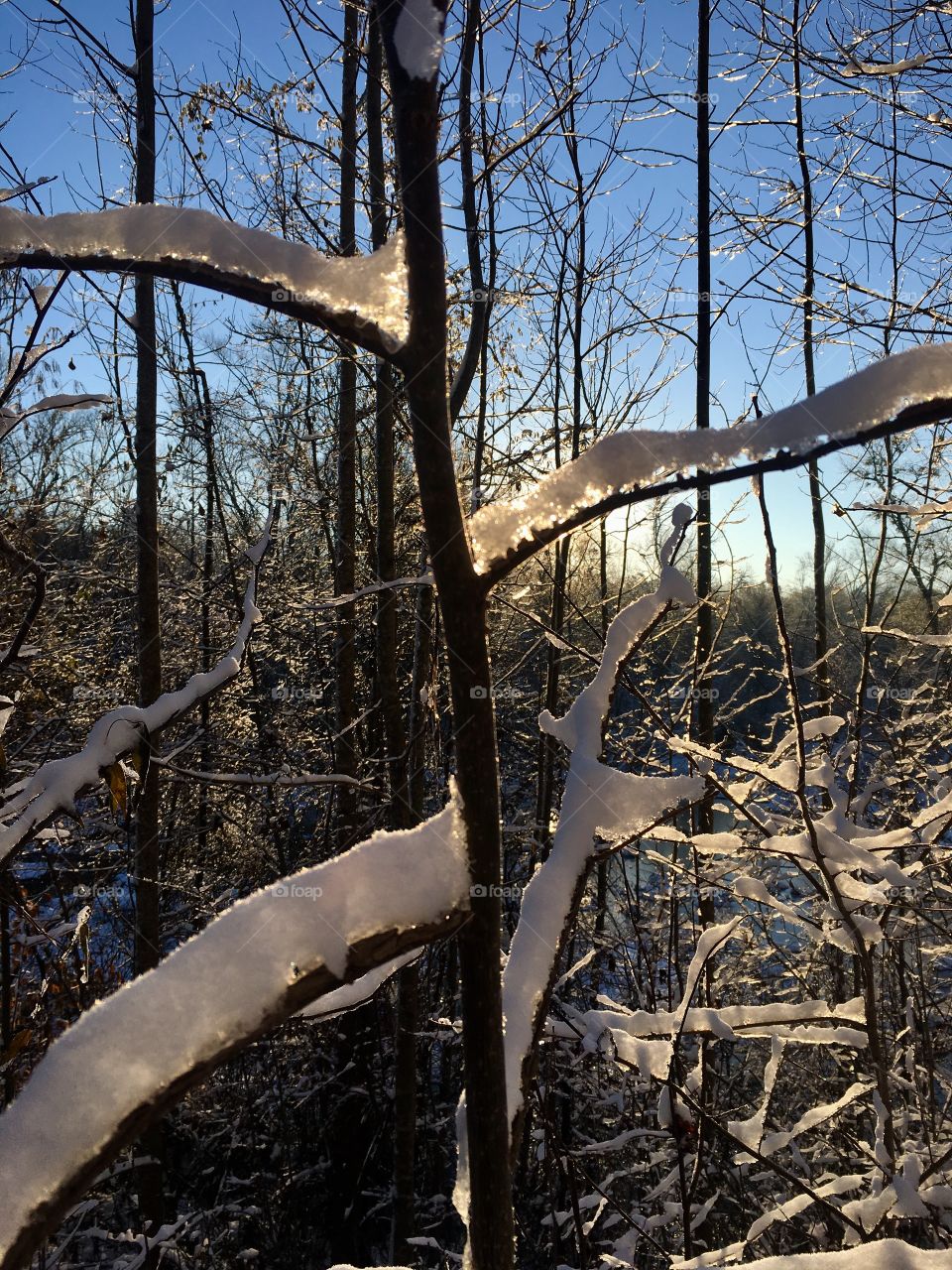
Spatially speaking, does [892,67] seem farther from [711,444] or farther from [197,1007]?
[197,1007]

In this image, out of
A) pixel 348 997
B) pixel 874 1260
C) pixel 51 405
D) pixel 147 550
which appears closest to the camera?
pixel 348 997

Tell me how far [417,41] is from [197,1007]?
548 millimetres

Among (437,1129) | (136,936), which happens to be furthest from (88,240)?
(437,1129)

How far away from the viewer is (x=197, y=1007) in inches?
15.9

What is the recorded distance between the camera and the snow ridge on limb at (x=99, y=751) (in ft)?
4.23

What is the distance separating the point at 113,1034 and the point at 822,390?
1.70 ft

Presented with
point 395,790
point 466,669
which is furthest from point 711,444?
point 395,790

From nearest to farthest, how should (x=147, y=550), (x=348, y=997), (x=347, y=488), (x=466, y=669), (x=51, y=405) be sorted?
1. (x=466, y=669)
2. (x=348, y=997)
3. (x=51, y=405)
4. (x=147, y=550)
5. (x=347, y=488)

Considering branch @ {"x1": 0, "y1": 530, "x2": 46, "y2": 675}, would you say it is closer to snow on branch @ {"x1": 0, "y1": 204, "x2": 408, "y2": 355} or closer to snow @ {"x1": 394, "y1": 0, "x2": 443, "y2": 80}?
snow on branch @ {"x1": 0, "y1": 204, "x2": 408, "y2": 355}

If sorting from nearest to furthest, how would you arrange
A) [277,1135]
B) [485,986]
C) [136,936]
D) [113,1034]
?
[113,1034]
[485,986]
[136,936]
[277,1135]

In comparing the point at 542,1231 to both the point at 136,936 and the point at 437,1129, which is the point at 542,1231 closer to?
the point at 437,1129

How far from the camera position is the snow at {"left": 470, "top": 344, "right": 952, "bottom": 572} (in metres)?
0.45

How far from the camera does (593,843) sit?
2.48 ft

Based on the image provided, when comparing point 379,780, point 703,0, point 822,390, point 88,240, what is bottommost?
point 379,780
